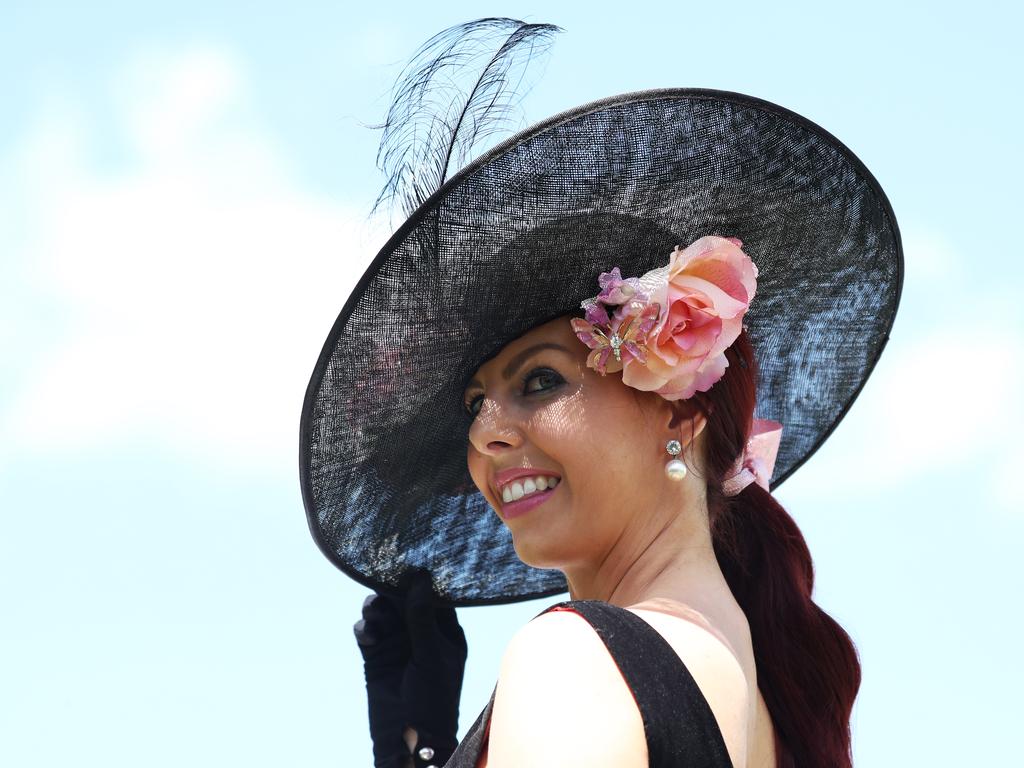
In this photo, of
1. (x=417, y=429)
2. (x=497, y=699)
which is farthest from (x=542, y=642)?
(x=417, y=429)

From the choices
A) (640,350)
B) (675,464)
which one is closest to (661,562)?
(675,464)

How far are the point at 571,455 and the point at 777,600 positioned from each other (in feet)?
1.77

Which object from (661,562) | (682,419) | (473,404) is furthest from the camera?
(473,404)

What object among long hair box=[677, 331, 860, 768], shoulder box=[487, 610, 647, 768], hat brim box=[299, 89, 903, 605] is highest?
hat brim box=[299, 89, 903, 605]

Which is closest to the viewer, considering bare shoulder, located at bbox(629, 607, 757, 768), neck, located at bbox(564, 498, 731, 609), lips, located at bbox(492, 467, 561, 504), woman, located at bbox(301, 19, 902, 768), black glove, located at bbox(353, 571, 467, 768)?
bare shoulder, located at bbox(629, 607, 757, 768)

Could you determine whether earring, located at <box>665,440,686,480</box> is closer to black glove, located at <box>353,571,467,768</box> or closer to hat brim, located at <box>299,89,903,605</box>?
hat brim, located at <box>299,89,903,605</box>

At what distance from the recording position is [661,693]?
7.85 feet

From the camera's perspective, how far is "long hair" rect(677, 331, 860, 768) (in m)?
2.97

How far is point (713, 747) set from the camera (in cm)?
242

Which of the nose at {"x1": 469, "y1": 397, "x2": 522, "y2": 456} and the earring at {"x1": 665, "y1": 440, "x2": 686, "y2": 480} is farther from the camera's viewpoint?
the nose at {"x1": 469, "y1": 397, "x2": 522, "y2": 456}

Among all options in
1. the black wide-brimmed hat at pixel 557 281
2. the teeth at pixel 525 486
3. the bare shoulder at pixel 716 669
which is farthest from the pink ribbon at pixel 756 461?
the bare shoulder at pixel 716 669

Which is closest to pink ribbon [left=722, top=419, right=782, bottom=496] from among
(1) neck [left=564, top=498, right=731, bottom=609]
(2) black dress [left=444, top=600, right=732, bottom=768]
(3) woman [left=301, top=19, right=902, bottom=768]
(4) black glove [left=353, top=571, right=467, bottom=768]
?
(3) woman [left=301, top=19, right=902, bottom=768]

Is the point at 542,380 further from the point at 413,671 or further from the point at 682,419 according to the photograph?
the point at 413,671

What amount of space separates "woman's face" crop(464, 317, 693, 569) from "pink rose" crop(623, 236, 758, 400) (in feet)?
0.26
